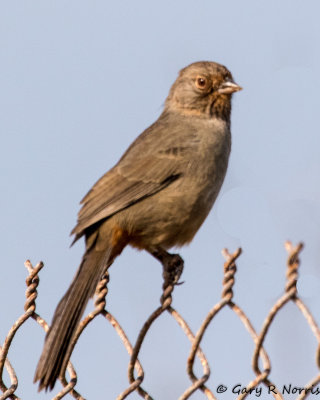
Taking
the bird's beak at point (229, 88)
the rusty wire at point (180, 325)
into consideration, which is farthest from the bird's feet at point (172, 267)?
the bird's beak at point (229, 88)

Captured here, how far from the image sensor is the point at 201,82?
5449mm

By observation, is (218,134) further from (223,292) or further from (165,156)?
(223,292)

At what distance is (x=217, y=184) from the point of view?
4.64 metres

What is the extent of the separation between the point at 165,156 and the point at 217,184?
39 centimetres

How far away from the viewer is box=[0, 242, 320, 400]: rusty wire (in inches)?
93.1

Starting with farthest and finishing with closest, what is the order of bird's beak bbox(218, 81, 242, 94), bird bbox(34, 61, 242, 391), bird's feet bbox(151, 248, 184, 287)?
1. bird's beak bbox(218, 81, 242, 94)
2. bird bbox(34, 61, 242, 391)
3. bird's feet bbox(151, 248, 184, 287)

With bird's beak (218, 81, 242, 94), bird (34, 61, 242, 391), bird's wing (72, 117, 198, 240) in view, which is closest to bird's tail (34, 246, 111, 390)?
bird (34, 61, 242, 391)

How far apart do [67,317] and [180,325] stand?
867 mm

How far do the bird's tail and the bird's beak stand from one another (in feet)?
5.14

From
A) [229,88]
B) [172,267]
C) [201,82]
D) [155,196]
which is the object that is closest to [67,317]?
[172,267]

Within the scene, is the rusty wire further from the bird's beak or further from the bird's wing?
the bird's beak

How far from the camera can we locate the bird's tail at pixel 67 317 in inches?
136

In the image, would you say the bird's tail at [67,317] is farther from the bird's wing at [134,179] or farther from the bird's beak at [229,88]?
the bird's beak at [229,88]

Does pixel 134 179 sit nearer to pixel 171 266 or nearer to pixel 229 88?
pixel 171 266
